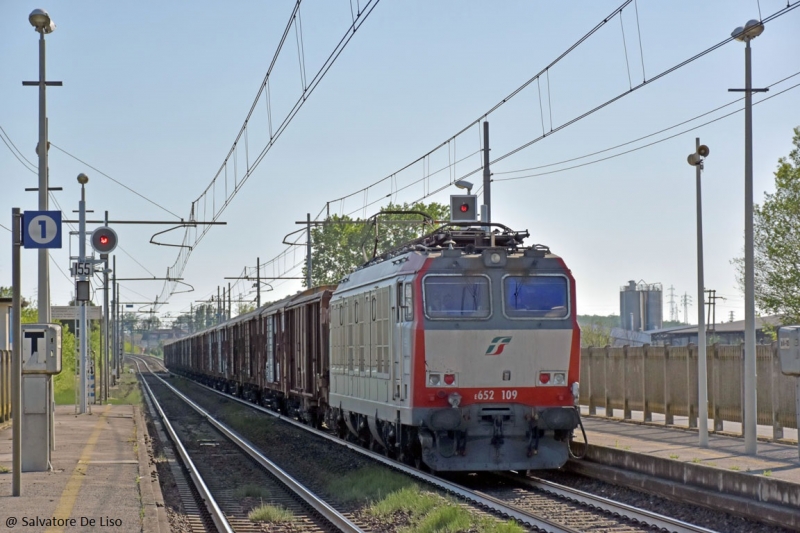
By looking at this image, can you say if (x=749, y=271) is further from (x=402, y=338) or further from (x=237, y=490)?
(x=237, y=490)

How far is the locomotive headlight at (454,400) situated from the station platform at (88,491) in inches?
157

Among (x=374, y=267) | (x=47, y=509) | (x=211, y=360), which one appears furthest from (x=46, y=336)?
(x=211, y=360)

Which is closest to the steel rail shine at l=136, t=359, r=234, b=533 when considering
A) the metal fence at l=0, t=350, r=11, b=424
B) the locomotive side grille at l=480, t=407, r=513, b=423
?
the locomotive side grille at l=480, t=407, r=513, b=423

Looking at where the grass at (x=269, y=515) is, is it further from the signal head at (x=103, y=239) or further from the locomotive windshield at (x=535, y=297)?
the signal head at (x=103, y=239)

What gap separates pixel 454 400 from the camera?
49.4 feet

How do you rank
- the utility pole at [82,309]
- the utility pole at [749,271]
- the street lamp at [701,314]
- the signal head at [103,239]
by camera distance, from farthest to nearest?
the utility pole at [82,309] → the signal head at [103,239] → the street lamp at [701,314] → the utility pole at [749,271]

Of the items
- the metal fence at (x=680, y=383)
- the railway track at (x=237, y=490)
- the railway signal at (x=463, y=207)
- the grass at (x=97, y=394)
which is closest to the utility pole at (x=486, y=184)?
the railway signal at (x=463, y=207)

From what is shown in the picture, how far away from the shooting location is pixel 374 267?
18.3 m

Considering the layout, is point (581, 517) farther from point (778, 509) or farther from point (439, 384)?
point (439, 384)

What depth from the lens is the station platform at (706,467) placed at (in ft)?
38.4

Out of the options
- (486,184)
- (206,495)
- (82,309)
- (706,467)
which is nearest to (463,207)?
(486,184)

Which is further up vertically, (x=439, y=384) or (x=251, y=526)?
(x=439, y=384)

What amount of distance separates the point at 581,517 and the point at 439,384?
356 centimetres

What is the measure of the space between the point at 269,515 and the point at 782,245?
101 ft
